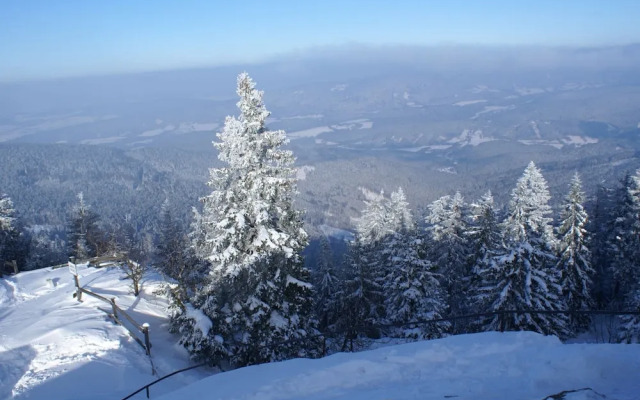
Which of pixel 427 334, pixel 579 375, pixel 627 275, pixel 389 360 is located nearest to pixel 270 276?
pixel 389 360

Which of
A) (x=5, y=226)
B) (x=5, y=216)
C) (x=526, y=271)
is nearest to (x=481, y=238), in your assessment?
(x=526, y=271)

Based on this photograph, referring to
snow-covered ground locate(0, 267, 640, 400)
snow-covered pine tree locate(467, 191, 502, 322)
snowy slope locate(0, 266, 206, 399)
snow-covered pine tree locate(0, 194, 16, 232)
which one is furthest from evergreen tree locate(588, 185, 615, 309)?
snow-covered pine tree locate(0, 194, 16, 232)

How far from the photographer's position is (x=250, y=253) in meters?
15.4

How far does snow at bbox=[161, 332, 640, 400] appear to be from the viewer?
7.82 m

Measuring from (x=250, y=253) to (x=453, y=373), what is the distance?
8880 millimetres

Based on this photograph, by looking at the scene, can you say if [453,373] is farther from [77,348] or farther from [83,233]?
[83,233]

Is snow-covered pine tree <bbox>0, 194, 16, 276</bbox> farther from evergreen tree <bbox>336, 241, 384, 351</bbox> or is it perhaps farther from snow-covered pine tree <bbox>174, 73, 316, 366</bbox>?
evergreen tree <bbox>336, 241, 384, 351</bbox>

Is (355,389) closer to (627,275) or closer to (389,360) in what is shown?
(389,360)

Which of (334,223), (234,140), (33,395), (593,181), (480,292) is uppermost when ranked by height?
(234,140)

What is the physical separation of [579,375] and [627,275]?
24.7 meters

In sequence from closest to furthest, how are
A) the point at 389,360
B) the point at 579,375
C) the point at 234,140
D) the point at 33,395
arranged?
the point at 579,375 < the point at 389,360 < the point at 33,395 < the point at 234,140

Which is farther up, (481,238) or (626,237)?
(481,238)

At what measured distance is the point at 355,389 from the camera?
851cm

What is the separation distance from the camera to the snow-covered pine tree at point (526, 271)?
19.7 m
